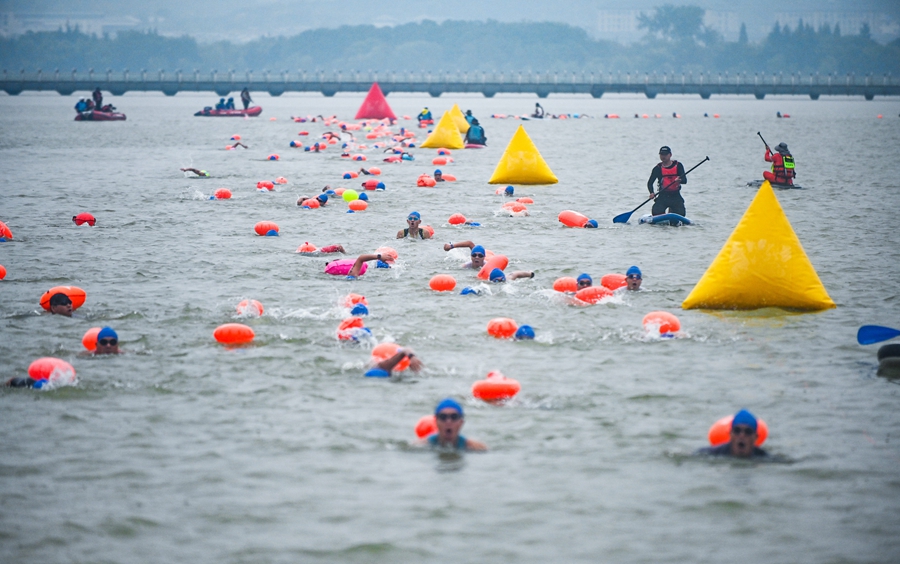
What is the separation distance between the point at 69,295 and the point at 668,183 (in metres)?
10.4

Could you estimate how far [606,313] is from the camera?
11695 mm

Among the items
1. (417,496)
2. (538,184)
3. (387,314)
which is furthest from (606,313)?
(538,184)

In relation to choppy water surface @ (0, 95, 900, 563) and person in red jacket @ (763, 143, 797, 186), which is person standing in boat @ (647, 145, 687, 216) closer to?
choppy water surface @ (0, 95, 900, 563)

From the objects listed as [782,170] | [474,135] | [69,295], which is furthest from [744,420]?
[474,135]

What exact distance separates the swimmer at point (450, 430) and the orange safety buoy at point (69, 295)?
5814 mm

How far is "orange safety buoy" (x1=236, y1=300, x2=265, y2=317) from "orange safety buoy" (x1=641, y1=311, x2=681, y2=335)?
13.4ft

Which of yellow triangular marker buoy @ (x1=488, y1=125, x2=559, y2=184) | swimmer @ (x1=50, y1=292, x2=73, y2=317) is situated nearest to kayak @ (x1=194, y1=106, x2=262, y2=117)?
yellow triangular marker buoy @ (x1=488, y1=125, x2=559, y2=184)

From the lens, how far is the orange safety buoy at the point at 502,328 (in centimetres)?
1060

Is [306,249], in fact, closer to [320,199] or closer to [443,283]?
[443,283]

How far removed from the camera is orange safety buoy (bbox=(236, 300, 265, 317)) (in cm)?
1139

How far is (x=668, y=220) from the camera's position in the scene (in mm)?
18734

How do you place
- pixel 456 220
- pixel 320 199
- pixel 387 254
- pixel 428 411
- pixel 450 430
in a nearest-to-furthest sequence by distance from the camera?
pixel 450 430
pixel 428 411
pixel 387 254
pixel 456 220
pixel 320 199

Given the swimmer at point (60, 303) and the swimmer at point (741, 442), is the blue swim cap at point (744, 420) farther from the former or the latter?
the swimmer at point (60, 303)

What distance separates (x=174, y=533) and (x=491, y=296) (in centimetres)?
682
